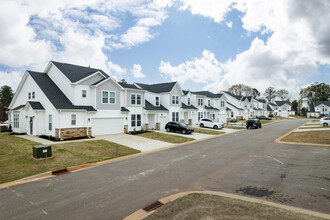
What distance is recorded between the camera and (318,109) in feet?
299

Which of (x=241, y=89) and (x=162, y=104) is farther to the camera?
(x=241, y=89)

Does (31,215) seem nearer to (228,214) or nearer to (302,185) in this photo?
(228,214)

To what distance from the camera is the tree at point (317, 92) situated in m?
100

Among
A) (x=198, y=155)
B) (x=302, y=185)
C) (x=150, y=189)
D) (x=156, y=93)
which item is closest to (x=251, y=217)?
(x=150, y=189)

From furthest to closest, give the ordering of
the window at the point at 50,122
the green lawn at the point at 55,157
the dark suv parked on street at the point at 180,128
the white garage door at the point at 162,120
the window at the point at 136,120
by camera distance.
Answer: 1. the white garage door at the point at 162,120
2. the window at the point at 136,120
3. the dark suv parked on street at the point at 180,128
4. the window at the point at 50,122
5. the green lawn at the point at 55,157

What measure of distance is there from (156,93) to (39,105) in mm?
17218

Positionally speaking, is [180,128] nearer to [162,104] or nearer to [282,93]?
[162,104]

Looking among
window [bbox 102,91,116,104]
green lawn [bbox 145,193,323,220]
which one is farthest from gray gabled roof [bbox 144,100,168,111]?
green lawn [bbox 145,193,323,220]

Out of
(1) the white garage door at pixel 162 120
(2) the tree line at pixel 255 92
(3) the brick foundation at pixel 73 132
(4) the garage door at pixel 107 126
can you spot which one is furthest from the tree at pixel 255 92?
(3) the brick foundation at pixel 73 132

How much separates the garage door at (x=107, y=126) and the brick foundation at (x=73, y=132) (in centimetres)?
109

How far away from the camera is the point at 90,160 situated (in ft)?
44.3

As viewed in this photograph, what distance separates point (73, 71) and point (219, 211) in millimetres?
24680

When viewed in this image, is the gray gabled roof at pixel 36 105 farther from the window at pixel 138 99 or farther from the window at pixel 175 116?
the window at pixel 175 116

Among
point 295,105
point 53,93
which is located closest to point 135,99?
point 53,93
